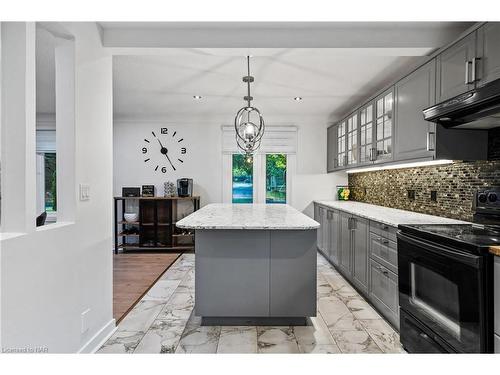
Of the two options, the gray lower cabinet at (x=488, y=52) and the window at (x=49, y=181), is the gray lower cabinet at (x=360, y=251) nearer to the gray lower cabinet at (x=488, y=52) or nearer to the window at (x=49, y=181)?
the gray lower cabinet at (x=488, y=52)

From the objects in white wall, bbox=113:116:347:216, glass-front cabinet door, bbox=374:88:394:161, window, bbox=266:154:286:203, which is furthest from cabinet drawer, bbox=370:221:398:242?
window, bbox=266:154:286:203

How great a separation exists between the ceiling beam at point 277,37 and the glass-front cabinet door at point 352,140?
6.27ft

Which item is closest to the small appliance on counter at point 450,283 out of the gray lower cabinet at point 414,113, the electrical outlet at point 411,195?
the gray lower cabinet at point 414,113

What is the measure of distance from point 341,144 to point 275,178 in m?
1.38

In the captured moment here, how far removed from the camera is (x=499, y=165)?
2215mm

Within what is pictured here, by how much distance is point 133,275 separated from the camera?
4.00 metres

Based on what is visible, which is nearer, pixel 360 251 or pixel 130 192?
pixel 360 251

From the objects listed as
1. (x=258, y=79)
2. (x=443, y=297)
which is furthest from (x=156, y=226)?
(x=443, y=297)

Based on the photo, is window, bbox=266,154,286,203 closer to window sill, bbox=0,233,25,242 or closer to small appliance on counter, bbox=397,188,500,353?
small appliance on counter, bbox=397,188,500,353

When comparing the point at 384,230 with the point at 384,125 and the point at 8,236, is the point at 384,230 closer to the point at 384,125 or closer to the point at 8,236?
the point at 384,125

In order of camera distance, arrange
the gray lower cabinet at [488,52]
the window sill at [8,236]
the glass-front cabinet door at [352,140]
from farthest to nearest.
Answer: the glass-front cabinet door at [352,140], the gray lower cabinet at [488,52], the window sill at [8,236]

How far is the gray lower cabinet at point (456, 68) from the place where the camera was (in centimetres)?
206

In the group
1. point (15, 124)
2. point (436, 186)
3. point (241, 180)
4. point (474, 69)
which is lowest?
point (436, 186)

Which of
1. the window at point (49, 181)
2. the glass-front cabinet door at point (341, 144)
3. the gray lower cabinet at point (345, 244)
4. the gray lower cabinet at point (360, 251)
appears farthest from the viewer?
the window at point (49, 181)
